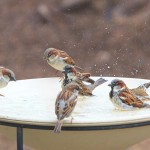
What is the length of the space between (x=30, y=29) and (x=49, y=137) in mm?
3789

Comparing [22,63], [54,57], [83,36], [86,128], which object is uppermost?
[83,36]

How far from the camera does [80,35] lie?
17.9ft

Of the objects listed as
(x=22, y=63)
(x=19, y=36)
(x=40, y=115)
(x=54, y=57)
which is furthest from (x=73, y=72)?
(x=19, y=36)

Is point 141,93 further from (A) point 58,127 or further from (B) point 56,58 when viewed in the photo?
(A) point 58,127

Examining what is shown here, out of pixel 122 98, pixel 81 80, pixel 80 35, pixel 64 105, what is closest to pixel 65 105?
pixel 64 105

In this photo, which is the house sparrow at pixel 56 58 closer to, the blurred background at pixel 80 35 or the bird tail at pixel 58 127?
the bird tail at pixel 58 127

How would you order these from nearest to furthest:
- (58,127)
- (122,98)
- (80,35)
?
(58,127)
(122,98)
(80,35)

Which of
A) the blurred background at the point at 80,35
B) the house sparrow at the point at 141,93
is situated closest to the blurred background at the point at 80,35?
the blurred background at the point at 80,35

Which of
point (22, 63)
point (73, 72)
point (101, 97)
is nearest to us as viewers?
point (73, 72)

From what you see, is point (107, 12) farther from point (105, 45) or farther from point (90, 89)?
point (90, 89)

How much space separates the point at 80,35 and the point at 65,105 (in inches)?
147

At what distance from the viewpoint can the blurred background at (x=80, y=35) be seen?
16.5 ft

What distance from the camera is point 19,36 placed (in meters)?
5.52

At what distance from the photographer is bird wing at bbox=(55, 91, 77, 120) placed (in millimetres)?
1716
